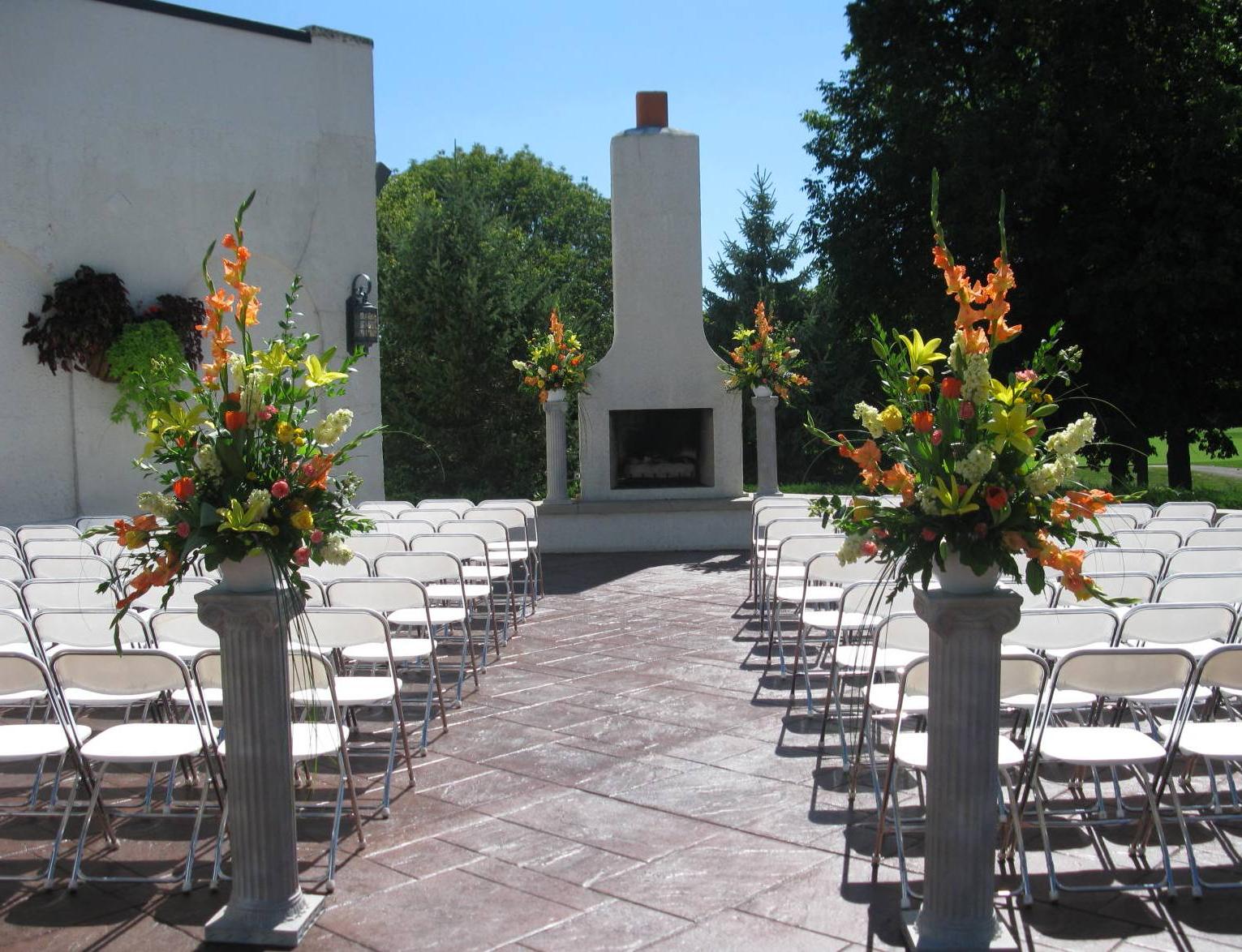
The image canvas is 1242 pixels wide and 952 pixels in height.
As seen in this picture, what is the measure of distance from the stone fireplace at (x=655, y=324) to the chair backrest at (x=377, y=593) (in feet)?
23.5

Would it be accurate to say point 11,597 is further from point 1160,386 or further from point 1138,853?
point 1160,386

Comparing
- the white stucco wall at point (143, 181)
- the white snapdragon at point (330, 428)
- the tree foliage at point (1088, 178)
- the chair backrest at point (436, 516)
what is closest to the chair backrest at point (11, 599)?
the white snapdragon at point (330, 428)

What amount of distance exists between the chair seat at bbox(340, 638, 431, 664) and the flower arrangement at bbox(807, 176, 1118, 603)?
2570 millimetres

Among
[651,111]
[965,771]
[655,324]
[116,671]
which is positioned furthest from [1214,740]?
[651,111]

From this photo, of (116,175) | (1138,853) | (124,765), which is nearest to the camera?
(1138,853)

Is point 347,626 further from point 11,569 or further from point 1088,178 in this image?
point 1088,178

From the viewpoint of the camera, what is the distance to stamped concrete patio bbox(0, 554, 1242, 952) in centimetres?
343

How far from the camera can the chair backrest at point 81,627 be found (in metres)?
4.54

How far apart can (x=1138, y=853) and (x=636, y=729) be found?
2.31 meters

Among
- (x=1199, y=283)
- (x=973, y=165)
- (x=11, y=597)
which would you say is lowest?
(x=11, y=597)

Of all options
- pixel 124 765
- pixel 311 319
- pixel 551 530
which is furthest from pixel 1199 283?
pixel 124 765

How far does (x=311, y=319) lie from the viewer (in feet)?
40.3

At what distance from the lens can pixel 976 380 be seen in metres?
3.23

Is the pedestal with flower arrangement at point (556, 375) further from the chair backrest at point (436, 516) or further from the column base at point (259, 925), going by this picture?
the column base at point (259, 925)
